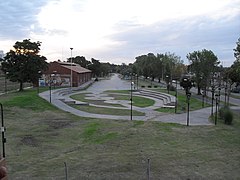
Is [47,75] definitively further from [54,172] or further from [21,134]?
[54,172]

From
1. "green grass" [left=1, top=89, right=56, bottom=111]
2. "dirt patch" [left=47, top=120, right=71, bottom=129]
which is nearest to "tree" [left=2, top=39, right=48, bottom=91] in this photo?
"green grass" [left=1, top=89, right=56, bottom=111]

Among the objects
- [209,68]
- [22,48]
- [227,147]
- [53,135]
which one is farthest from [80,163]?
[209,68]

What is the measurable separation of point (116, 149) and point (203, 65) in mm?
36222

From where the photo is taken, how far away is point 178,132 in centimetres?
2019

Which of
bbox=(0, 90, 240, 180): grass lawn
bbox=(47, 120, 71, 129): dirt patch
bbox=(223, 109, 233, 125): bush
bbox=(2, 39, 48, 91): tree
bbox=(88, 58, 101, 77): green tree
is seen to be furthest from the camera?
bbox=(88, 58, 101, 77): green tree

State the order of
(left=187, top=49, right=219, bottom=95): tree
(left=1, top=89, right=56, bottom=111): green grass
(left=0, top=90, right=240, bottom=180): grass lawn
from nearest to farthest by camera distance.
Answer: (left=0, top=90, right=240, bottom=180): grass lawn, (left=1, top=89, right=56, bottom=111): green grass, (left=187, top=49, right=219, bottom=95): tree

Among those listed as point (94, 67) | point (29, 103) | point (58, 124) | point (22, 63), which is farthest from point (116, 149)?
point (94, 67)

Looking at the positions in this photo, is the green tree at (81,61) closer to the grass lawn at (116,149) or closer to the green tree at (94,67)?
the green tree at (94,67)

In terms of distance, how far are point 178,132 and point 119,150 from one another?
620 cm

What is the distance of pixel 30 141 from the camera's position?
17.6 m

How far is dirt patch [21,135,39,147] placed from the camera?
16922 mm

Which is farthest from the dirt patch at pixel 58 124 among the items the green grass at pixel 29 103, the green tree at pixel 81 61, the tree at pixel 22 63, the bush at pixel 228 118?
the green tree at pixel 81 61

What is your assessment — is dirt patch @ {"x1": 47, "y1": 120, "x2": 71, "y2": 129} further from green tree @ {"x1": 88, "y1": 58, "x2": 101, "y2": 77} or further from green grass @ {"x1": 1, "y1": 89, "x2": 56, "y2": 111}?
green tree @ {"x1": 88, "y1": 58, "x2": 101, "y2": 77}

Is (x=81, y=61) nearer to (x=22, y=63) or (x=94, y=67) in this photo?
(x=94, y=67)
